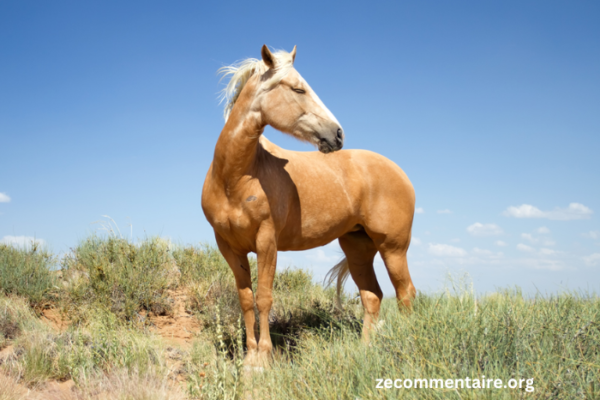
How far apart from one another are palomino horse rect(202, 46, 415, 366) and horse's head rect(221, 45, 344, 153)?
0.01m

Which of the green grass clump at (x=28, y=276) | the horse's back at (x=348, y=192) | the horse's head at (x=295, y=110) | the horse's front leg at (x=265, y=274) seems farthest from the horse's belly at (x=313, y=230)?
the green grass clump at (x=28, y=276)

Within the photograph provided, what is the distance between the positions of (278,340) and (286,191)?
233 centimetres

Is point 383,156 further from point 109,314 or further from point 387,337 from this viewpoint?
point 109,314

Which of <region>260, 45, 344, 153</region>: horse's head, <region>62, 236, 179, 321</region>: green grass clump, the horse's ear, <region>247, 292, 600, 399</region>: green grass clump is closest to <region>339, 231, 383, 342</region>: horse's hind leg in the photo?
<region>247, 292, 600, 399</region>: green grass clump

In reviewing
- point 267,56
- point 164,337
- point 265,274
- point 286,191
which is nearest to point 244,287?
point 265,274

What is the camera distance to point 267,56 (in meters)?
4.07

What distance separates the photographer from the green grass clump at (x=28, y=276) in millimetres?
6246

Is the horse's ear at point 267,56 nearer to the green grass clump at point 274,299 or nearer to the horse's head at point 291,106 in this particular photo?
the horse's head at point 291,106

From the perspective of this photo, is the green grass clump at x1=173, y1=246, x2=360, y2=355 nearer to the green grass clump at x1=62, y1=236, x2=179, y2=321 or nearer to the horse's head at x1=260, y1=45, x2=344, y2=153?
the green grass clump at x1=62, y1=236, x2=179, y2=321

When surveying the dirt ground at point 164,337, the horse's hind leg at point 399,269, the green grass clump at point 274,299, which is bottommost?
the dirt ground at point 164,337

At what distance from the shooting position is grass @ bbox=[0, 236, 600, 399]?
2867mm

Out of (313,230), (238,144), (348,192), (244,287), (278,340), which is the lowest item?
(278,340)

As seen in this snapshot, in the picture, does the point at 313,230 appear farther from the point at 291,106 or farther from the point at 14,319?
the point at 14,319

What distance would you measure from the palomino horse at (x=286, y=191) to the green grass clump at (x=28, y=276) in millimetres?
3721
